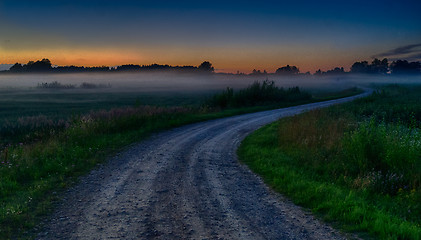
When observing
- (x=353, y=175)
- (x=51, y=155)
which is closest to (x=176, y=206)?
(x=353, y=175)

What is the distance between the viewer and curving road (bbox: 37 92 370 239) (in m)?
5.66

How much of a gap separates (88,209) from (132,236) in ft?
6.58

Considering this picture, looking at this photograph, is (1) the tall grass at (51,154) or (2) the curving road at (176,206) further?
(1) the tall grass at (51,154)

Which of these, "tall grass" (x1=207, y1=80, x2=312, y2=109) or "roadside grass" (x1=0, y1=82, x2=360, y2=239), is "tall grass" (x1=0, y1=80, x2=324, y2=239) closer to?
"roadside grass" (x1=0, y1=82, x2=360, y2=239)

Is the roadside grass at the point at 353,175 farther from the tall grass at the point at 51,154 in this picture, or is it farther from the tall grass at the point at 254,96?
the tall grass at the point at 254,96

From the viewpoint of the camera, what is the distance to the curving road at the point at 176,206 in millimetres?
5656

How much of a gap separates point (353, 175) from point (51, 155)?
12.1 metres

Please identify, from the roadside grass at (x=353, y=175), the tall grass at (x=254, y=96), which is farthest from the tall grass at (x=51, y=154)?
the tall grass at (x=254, y=96)

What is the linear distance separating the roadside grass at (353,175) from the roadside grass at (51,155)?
6.60 meters

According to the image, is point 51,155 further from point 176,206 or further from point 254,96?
point 254,96

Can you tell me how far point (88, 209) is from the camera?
679cm

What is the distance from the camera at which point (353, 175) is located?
380 inches

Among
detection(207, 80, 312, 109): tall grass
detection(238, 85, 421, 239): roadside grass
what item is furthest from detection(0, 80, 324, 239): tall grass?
detection(207, 80, 312, 109): tall grass

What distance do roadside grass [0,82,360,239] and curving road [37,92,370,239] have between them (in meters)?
0.64
